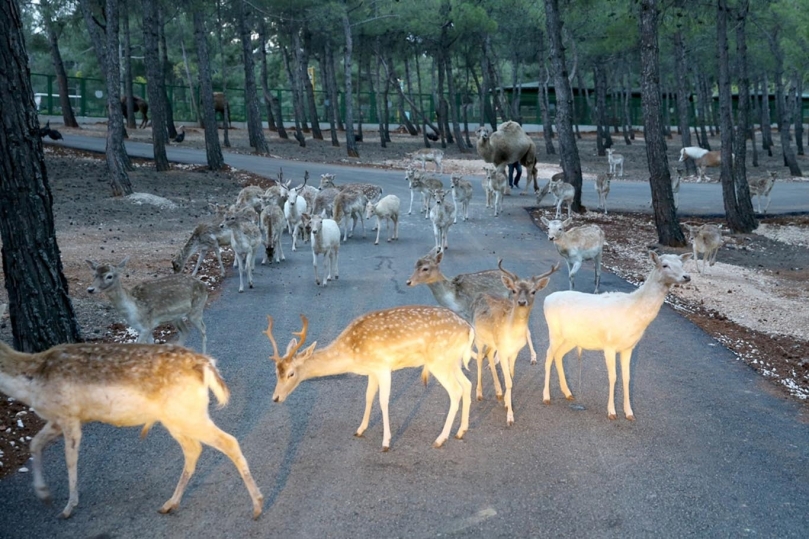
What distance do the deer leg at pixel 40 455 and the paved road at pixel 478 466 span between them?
0.41 feet

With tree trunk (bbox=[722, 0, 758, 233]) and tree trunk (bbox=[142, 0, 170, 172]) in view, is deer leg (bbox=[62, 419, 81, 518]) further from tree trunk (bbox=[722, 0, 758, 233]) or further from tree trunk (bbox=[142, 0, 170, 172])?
tree trunk (bbox=[142, 0, 170, 172])

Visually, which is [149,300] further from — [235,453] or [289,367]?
[235,453]

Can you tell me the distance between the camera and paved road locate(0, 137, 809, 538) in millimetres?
5734

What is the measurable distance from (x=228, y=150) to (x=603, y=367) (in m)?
34.1

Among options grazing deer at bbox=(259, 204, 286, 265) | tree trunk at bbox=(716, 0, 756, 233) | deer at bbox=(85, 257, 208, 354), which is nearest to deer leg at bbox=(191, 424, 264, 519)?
deer at bbox=(85, 257, 208, 354)

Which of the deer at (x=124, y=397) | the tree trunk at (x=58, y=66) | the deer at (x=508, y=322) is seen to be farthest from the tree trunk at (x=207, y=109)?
the deer at (x=124, y=397)

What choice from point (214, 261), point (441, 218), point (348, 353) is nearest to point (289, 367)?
point (348, 353)

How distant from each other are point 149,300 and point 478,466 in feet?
15.3

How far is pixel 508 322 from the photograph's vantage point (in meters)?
8.13

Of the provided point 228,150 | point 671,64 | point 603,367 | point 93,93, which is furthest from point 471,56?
point 603,367

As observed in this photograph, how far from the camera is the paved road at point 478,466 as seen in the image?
5.73 m

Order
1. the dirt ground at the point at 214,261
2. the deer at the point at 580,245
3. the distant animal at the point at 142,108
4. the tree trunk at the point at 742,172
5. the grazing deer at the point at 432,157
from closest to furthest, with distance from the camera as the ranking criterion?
the dirt ground at the point at 214,261, the deer at the point at 580,245, the tree trunk at the point at 742,172, the grazing deer at the point at 432,157, the distant animal at the point at 142,108

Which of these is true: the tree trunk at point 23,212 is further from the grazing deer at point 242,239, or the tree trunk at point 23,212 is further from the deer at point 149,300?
the grazing deer at point 242,239

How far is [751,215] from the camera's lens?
73.2 ft
